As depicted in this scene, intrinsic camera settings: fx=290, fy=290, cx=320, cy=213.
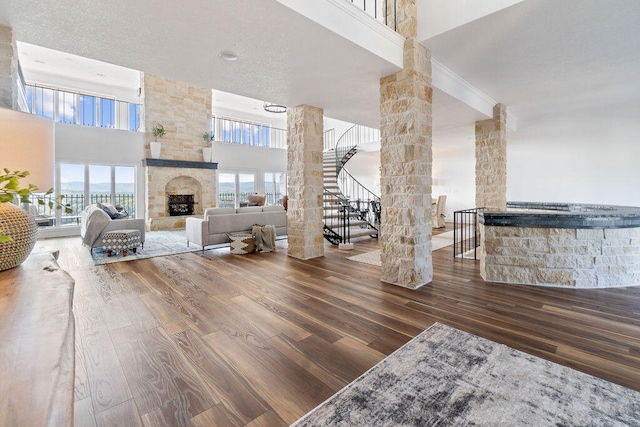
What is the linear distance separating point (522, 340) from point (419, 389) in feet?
3.71

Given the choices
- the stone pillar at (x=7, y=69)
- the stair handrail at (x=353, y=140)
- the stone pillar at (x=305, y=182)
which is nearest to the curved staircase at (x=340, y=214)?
the stair handrail at (x=353, y=140)

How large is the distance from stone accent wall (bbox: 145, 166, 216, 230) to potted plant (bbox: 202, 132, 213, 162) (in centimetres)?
45

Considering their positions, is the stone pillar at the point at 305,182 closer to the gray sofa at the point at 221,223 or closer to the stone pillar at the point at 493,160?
the gray sofa at the point at 221,223

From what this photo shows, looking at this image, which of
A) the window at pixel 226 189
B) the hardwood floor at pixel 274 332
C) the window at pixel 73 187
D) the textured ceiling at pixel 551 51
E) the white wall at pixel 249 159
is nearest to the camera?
the hardwood floor at pixel 274 332

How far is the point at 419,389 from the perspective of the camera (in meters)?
1.68

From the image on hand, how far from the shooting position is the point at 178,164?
9352 mm

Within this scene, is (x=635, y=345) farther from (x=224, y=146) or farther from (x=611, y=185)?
(x=224, y=146)

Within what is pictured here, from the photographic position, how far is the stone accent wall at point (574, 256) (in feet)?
11.2

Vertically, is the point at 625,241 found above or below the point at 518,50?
below

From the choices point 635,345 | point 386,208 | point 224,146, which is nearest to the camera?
point 635,345

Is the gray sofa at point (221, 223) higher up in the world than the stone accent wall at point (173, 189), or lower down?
lower down

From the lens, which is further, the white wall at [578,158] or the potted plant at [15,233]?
the white wall at [578,158]

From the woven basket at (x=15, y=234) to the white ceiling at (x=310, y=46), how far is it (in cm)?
184

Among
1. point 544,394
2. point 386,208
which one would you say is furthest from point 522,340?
point 386,208
